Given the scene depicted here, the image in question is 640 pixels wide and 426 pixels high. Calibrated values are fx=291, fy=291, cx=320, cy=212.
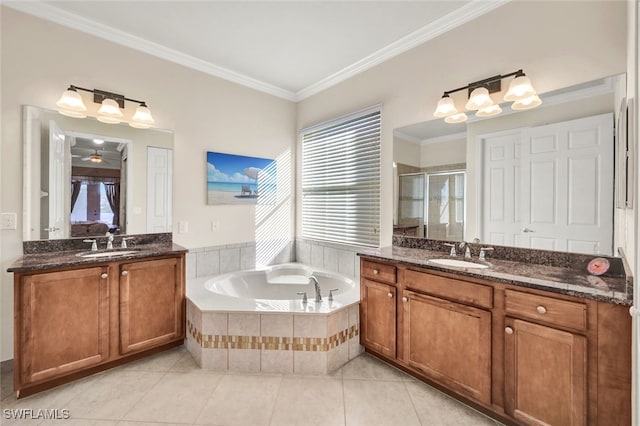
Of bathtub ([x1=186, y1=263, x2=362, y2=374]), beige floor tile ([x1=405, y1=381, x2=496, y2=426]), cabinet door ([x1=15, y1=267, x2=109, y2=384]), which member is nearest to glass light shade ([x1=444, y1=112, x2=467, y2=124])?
bathtub ([x1=186, y1=263, x2=362, y2=374])

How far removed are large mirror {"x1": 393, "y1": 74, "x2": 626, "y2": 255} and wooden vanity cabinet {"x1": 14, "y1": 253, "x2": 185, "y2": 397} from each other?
2.18 m

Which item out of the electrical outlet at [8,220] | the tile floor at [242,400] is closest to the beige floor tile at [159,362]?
the tile floor at [242,400]

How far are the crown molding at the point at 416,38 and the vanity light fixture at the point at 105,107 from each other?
6.06 feet

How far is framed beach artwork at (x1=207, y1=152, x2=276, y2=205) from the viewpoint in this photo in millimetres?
3119

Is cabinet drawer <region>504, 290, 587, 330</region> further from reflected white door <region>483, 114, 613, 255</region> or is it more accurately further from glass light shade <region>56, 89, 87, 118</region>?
glass light shade <region>56, 89, 87, 118</region>

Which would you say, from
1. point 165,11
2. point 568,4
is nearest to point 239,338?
point 165,11

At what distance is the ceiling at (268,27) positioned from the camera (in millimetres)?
2150

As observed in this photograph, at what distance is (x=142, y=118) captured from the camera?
2547 mm

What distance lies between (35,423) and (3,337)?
0.87 m

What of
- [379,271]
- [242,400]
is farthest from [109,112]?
[379,271]

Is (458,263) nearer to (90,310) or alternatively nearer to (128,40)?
(90,310)

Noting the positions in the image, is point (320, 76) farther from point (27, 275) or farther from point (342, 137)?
point (27, 275)

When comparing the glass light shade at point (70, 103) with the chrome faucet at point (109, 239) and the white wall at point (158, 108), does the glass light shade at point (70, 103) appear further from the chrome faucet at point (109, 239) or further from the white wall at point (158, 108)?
the chrome faucet at point (109, 239)

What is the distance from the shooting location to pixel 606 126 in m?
1.65
